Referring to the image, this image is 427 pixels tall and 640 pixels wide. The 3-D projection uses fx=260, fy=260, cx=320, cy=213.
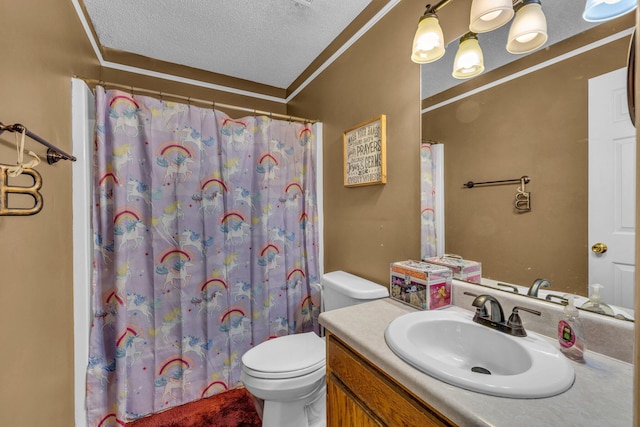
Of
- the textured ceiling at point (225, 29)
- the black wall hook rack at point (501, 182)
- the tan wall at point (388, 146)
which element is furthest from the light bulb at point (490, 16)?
the textured ceiling at point (225, 29)

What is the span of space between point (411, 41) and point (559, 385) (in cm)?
143

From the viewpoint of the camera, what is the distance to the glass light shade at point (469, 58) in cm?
104

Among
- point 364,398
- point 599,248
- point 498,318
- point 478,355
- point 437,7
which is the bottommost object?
point 364,398

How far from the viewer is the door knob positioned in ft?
2.47

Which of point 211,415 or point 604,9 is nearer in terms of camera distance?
point 604,9

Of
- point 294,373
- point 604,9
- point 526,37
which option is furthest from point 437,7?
point 294,373

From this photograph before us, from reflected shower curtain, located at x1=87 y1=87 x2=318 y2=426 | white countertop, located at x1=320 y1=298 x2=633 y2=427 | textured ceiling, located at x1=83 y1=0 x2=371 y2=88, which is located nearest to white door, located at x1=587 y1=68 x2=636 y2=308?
white countertop, located at x1=320 y1=298 x2=633 y2=427

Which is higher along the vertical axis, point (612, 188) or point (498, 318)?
point (612, 188)

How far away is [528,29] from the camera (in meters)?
Result: 0.86

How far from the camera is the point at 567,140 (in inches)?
31.9

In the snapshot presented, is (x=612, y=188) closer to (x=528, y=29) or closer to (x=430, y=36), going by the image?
(x=528, y=29)

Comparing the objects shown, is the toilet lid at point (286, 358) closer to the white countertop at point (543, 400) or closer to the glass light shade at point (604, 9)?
the white countertop at point (543, 400)

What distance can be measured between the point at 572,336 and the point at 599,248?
0.88 feet

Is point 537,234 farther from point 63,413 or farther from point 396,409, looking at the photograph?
point 63,413
